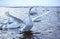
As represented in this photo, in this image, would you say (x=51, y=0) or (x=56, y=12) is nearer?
(x=56, y=12)

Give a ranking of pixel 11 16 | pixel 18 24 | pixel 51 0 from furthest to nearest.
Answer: pixel 51 0
pixel 11 16
pixel 18 24

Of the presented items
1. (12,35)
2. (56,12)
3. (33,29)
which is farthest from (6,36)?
(56,12)

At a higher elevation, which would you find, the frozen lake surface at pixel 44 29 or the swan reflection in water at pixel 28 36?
the frozen lake surface at pixel 44 29

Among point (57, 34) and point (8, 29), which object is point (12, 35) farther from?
point (57, 34)

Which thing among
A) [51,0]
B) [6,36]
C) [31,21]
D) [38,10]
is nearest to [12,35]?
[6,36]

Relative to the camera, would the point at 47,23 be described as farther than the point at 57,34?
Yes

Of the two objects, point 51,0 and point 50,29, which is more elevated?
point 51,0

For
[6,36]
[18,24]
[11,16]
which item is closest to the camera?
[6,36]

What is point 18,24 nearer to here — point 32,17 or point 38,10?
point 32,17

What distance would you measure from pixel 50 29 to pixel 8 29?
9.0 inches

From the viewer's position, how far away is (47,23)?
2.98 ft

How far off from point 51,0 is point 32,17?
49 centimetres

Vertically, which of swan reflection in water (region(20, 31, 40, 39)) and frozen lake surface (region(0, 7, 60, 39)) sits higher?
frozen lake surface (region(0, 7, 60, 39))

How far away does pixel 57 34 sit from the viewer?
0.80m
